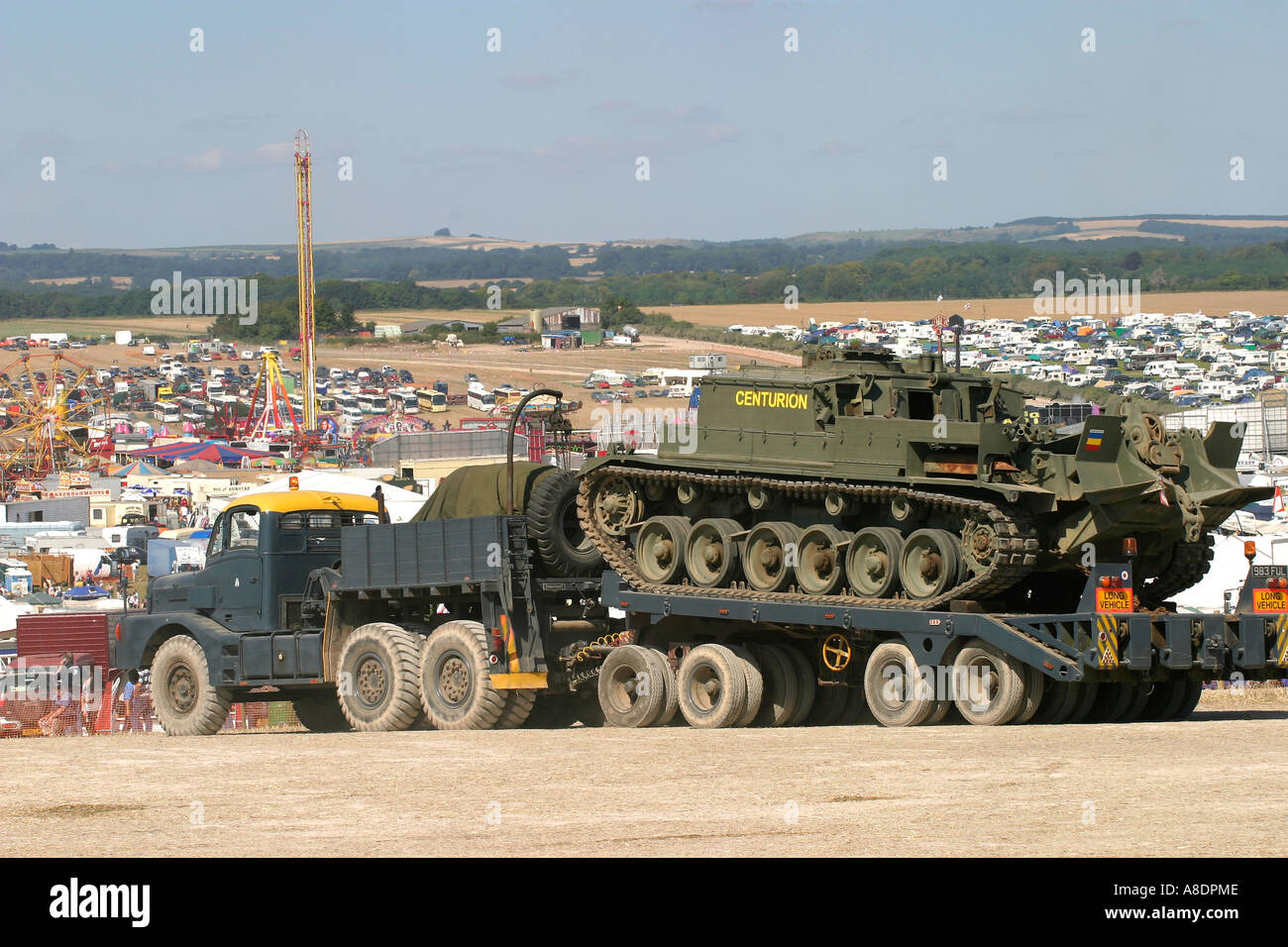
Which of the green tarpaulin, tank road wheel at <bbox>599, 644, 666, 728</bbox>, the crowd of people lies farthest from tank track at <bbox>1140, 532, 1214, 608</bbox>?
the crowd of people

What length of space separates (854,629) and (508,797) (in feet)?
25.5

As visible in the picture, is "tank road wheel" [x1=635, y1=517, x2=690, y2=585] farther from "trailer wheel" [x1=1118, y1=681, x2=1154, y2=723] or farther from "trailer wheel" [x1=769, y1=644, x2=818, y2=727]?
"trailer wheel" [x1=1118, y1=681, x2=1154, y2=723]

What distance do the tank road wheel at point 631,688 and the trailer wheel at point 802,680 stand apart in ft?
5.26

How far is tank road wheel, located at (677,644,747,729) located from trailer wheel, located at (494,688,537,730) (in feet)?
6.92

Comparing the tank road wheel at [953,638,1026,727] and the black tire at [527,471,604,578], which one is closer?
the tank road wheel at [953,638,1026,727]

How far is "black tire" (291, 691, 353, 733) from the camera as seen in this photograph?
28.0 metres

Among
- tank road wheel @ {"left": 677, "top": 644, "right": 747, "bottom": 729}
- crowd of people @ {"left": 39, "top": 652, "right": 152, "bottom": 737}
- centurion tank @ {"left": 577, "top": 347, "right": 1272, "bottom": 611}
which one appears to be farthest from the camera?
crowd of people @ {"left": 39, "top": 652, "right": 152, "bottom": 737}

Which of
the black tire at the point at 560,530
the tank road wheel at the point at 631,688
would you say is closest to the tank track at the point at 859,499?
the black tire at the point at 560,530

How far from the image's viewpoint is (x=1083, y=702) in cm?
2117

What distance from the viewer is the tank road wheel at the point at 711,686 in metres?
22.3

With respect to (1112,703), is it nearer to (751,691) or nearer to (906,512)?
(906,512)

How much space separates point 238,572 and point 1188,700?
1314 centimetres
